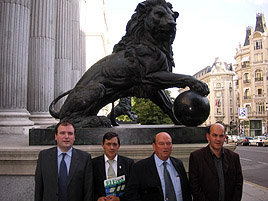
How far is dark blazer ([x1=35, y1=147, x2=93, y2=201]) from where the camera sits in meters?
2.64

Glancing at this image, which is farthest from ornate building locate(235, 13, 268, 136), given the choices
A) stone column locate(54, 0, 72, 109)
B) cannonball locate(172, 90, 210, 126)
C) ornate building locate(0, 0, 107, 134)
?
cannonball locate(172, 90, 210, 126)

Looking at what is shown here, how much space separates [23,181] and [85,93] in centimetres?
157

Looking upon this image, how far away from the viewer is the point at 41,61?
998cm

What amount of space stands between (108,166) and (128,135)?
1.43 metres

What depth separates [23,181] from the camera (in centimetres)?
375

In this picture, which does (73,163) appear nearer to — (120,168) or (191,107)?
(120,168)

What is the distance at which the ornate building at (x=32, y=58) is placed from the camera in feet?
25.1

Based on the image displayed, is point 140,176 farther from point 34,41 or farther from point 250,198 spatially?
point 34,41

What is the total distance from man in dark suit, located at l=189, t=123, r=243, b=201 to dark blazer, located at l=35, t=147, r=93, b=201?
1.06 metres

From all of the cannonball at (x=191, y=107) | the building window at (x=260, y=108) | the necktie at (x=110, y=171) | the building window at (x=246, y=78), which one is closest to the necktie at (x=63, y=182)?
the necktie at (x=110, y=171)

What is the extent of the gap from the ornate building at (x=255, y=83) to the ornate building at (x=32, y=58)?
5904 cm

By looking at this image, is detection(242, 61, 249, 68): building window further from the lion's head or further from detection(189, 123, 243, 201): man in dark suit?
detection(189, 123, 243, 201): man in dark suit

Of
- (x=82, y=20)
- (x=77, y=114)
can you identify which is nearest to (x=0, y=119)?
(x=77, y=114)

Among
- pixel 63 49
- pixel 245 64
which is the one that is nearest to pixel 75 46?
pixel 63 49
